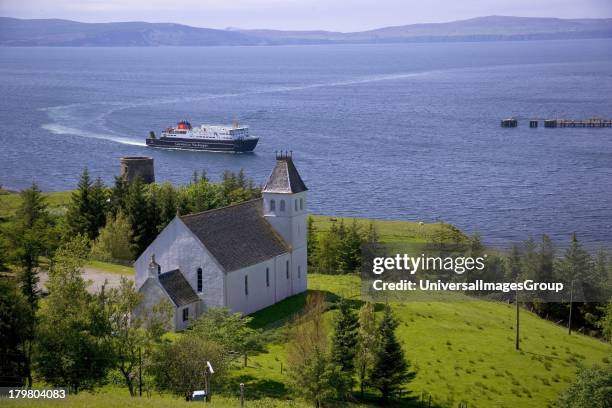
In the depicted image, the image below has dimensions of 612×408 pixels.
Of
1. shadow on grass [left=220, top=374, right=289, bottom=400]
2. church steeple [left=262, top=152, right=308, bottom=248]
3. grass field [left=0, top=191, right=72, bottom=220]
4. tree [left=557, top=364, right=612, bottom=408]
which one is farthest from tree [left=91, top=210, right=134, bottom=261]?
tree [left=557, top=364, right=612, bottom=408]

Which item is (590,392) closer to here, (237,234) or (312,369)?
(312,369)

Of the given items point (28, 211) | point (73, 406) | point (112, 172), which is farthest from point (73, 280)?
point (112, 172)

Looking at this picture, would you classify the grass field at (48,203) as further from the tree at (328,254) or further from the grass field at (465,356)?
the grass field at (465,356)

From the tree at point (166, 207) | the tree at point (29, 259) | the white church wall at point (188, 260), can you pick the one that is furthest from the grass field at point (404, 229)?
the tree at point (29, 259)

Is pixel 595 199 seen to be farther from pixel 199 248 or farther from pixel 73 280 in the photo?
pixel 73 280

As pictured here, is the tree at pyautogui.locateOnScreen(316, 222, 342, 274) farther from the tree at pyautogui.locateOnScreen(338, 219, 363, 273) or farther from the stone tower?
the stone tower

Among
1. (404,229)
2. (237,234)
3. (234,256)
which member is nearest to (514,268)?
(237,234)

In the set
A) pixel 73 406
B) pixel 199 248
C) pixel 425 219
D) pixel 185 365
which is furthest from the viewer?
pixel 425 219
